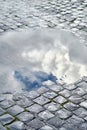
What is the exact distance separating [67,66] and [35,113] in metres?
1.87

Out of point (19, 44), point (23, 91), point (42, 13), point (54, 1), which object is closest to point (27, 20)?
point (42, 13)

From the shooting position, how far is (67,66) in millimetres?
6422

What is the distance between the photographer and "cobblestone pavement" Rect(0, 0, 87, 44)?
8555 mm

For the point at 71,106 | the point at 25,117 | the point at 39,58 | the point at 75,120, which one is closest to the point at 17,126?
the point at 25,117

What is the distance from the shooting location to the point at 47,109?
16.3 ft

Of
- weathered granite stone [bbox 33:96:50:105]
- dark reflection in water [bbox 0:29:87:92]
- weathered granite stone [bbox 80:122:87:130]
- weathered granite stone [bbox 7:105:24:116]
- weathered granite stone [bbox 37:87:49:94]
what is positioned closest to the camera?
A: weathered granite stone [bbox 80:122:87:130]

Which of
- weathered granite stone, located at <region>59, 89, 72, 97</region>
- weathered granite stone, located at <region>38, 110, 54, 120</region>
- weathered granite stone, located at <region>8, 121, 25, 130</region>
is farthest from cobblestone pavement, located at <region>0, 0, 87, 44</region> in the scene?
weathered granite stone, located at <region>8, 121, 25, 130</region>

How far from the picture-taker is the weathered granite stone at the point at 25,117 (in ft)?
15.4

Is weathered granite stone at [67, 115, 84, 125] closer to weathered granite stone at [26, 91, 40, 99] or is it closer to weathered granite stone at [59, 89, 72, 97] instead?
weathered granite stone at [59, 89, 72, 97]

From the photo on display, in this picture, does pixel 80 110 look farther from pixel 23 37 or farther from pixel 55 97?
pixel 23 37

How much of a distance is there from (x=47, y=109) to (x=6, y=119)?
734 mm

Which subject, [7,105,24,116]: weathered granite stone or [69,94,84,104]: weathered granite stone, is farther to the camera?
[69,94,84,104]: weathered granite stone

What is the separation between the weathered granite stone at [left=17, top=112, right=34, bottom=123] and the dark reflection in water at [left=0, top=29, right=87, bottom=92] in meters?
0.80

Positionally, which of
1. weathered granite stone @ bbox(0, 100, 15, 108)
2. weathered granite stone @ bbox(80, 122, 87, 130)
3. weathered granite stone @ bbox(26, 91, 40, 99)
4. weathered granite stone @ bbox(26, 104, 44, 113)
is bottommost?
weathered granite stone @ bbox(80, 122, 87, 130)
